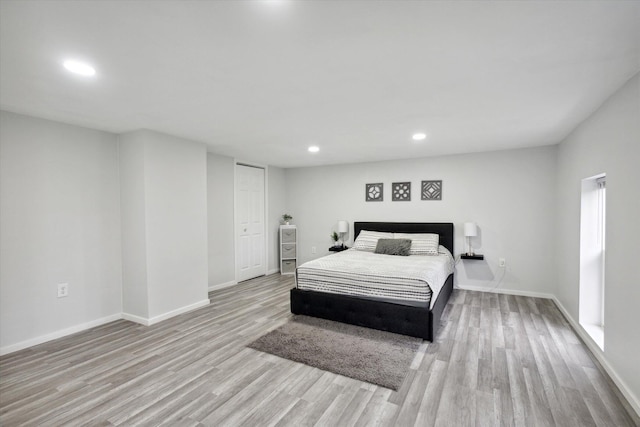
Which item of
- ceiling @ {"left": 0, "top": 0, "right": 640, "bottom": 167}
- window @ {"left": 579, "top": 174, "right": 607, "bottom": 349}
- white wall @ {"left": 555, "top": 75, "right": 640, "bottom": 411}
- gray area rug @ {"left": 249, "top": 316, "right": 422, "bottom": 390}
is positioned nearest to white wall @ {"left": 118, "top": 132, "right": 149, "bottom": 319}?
ceiling @ {"left": 0, "top": 0, "right": 640, "bottom": 167}

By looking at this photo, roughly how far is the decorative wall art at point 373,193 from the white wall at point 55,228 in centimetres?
402

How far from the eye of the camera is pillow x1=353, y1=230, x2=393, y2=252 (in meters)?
5.11

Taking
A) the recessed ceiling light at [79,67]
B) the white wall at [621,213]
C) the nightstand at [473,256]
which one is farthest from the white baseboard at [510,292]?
the recessed ceiling light at [79,67]

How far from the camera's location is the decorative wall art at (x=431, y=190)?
16.8 ft

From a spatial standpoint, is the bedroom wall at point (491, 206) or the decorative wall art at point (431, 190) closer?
the bedroom wall at point (491, 206)

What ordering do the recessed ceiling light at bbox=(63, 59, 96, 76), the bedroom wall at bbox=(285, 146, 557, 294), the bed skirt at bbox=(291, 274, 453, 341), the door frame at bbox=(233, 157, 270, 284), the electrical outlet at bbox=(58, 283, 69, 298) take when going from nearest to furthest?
the recessed ceiling light at bbox=(63, 59, 96, 76)
the bed skirt at bbox=(291, 274, 453, 341)
the electrical outlet at bbox=(58, 283, 69, 298)
the bedroom wall at bbox=(285, 146, 557, 294)
the door frame at bbox=(233, 157, 270, 284)

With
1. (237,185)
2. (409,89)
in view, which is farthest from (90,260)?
(409,89)

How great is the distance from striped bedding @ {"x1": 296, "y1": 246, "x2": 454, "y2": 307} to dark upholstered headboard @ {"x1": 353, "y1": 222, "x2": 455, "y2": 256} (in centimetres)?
75

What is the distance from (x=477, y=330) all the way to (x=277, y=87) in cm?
323

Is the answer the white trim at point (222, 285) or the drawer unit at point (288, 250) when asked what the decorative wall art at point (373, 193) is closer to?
the drawer unit at point (288, 250)

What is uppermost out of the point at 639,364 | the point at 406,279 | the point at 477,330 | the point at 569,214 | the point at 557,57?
the point at 557,57

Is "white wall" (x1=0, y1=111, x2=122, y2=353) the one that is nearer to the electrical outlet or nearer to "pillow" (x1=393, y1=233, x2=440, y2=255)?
the electrical outlet

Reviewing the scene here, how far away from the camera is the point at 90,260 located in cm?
344

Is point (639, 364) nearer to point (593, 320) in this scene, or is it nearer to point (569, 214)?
point (593, 320)
